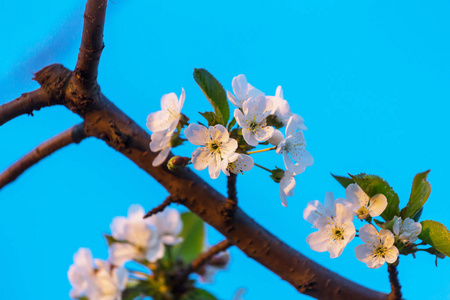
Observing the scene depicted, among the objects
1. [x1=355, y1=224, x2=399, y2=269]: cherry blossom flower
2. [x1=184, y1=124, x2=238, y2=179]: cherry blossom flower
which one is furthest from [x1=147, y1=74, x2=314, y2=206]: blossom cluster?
[x1=355, y1=224, x2=399, y2=269]: cherry blossom flower

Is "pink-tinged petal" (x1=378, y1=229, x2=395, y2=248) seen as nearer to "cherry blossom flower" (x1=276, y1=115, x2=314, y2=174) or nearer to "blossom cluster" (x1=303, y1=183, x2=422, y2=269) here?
"blossom cluster" (x1=303, y1=183, x2=422, y2=269)

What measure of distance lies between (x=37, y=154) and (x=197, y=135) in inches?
9.5

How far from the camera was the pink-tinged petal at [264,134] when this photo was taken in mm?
513

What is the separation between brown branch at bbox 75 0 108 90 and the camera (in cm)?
54

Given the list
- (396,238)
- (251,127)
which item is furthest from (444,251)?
(251,127)

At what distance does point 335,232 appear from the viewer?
58 cm

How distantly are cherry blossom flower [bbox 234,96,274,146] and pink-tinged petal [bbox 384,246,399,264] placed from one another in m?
0.19

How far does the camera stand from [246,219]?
0.57 metres

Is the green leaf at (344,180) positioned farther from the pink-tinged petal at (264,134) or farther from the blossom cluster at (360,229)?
the pink-tinged petal at (264,134)

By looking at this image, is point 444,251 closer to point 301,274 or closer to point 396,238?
point 396,238

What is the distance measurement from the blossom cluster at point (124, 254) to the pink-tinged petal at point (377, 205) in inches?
8.9

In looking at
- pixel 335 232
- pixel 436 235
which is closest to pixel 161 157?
pixel 335 232

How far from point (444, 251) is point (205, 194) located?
0.95 feet

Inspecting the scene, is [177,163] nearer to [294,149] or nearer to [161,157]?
[161,157]
